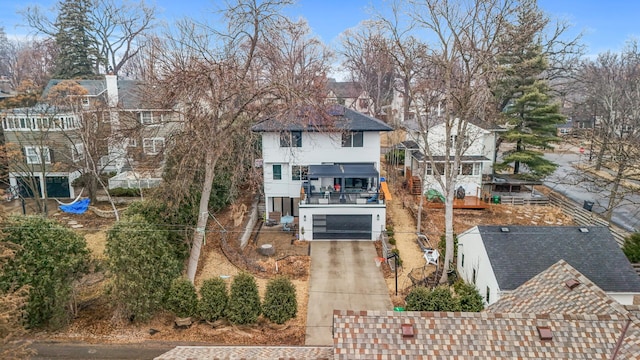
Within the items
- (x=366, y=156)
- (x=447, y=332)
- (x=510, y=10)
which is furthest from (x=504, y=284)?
(x=366, y=156)

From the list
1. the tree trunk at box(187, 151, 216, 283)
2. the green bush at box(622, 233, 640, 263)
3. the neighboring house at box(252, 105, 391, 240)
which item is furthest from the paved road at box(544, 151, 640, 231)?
the tree trunk at box(187, 151, 216, 283)

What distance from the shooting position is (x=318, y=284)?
1878 centimetres

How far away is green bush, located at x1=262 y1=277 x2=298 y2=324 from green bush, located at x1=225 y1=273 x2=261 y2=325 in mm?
456

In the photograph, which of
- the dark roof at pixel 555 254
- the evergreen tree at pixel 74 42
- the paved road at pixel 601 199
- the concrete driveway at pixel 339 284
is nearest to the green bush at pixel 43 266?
the concrete driveway at pixel 339 284

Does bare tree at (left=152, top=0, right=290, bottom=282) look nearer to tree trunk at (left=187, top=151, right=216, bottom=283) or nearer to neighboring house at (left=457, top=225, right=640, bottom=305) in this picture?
tree trunk at (left=187, top=151, right=216, bottom=283)

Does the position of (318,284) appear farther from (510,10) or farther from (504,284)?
(510,10)

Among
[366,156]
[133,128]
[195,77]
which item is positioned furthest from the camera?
[366,156]

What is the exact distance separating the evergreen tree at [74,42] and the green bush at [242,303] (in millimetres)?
41129

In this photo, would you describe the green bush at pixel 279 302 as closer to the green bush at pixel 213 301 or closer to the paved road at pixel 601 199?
the green bush at pixel 213 301

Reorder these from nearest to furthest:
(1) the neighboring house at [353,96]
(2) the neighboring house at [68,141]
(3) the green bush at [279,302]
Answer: (3) the green bush at [279,302]
(2) the neighboring house at [68,141]
(1) the neighboring house at [353,96]

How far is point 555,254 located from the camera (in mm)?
16109

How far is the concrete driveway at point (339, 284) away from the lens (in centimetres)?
1577

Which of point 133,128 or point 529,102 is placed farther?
point 529,102

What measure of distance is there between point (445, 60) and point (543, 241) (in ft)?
28.6
